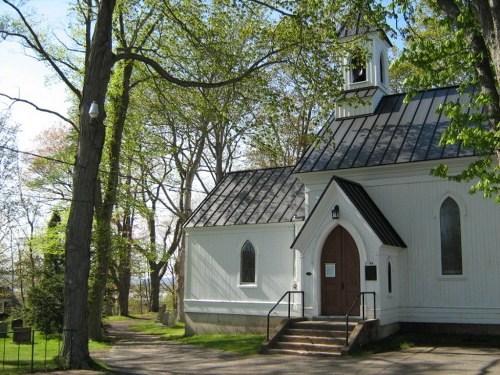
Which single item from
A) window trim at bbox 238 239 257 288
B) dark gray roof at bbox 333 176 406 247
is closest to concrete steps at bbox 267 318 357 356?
dark gray roof at bbox 333 176 406 247

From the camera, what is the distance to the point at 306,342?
52.5 ft

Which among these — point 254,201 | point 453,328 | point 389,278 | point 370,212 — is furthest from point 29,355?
point 453,328

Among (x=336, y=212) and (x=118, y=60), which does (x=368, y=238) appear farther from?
(x=118, y=60)

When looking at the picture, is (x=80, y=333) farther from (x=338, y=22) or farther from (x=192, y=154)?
(x=192, y=154)

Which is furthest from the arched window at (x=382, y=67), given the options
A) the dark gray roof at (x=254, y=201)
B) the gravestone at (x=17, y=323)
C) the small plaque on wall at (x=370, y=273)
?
the gravestone at (x=17, y=323)

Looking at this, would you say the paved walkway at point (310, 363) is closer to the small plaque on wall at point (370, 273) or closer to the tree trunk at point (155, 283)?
the small plaque on wall at point (370, 273)

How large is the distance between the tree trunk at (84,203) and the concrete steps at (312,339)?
17.7ft

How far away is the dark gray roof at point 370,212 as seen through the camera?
55.1 feet

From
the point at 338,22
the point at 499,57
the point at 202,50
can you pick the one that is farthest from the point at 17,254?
the point at 499,57

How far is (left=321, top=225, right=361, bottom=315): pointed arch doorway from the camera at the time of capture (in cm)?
1747

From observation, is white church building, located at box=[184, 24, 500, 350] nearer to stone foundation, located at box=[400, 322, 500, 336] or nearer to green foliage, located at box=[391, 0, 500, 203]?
stone foundation, located at box=[400, 322, 500, 336]

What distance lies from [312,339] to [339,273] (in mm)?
2654

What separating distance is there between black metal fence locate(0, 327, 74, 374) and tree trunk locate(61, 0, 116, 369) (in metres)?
0.35

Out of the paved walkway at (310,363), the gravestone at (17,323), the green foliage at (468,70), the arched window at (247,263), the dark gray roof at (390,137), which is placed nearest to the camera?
the green foliage at (468,70)
